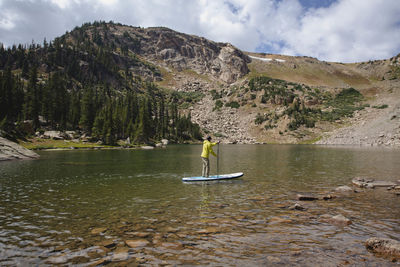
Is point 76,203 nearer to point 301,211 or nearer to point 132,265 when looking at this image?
point 132,265

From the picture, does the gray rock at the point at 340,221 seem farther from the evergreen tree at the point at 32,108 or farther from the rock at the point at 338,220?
the evergreen tree at the point at 32,108

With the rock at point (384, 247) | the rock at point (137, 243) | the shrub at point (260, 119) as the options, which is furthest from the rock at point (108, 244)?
the shrub at point (260, 119)

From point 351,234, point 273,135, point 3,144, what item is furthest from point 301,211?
point 273,135

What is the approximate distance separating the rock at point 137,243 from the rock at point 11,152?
48185mm

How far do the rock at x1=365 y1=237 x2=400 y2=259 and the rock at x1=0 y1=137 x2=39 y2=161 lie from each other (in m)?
55.5

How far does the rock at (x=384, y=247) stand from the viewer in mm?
8703

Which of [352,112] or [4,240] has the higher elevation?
[352,112]

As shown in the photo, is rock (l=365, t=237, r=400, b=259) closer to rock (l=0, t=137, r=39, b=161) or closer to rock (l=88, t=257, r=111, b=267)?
rock (l=88, t=257, r=111, b=267)

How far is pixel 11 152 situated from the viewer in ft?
157

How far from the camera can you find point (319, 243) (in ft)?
32.5

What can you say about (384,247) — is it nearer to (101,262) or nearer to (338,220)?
(338,220)

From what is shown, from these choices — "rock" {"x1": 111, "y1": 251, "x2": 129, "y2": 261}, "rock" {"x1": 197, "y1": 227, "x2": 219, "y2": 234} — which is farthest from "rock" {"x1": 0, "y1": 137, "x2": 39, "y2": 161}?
"rock" {"x1": 197, "y1": 227, "x2": 219, "y2": 234}

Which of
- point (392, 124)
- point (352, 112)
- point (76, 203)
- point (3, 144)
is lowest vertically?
point (76, 203)

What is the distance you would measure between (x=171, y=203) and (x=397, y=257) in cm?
1185
